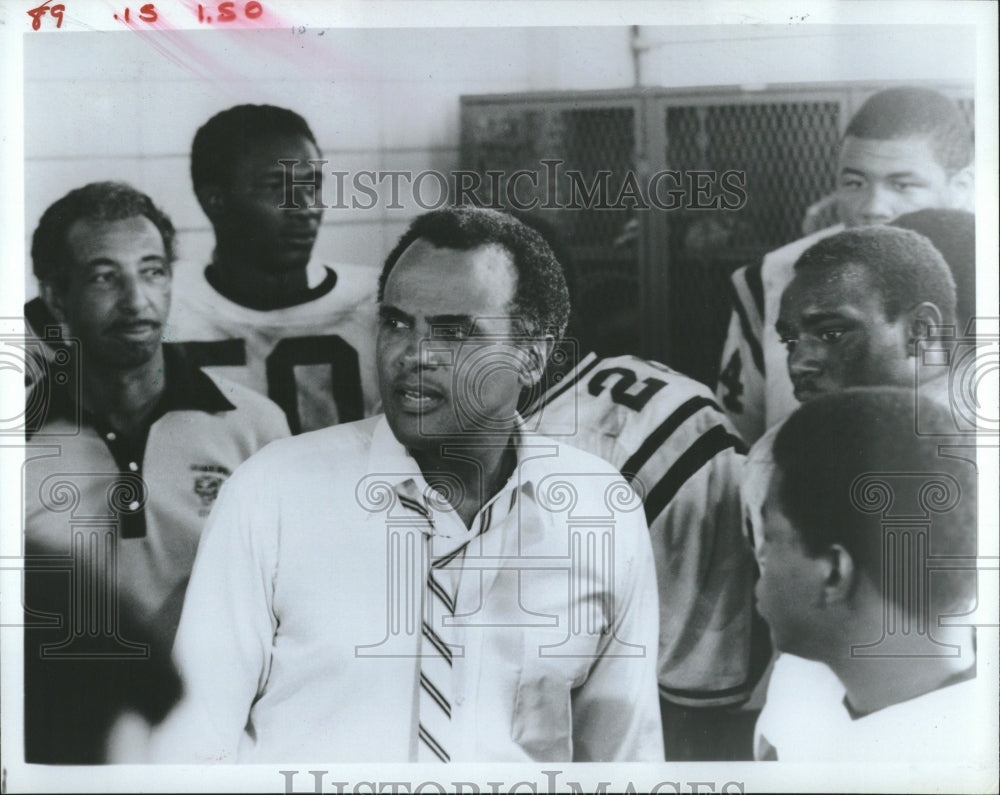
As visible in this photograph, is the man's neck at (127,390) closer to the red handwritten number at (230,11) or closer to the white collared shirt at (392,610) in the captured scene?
the white collared shirt at (392,610)

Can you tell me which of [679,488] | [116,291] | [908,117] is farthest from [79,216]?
[908,117]

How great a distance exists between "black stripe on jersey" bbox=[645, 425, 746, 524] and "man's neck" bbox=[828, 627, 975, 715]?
2.16 ft

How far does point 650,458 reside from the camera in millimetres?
3416

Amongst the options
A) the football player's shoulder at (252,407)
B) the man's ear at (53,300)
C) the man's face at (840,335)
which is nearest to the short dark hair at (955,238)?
the man's face at (840,335)

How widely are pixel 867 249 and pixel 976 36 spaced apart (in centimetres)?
65

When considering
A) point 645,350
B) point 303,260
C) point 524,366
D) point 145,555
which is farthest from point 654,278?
point 145,555

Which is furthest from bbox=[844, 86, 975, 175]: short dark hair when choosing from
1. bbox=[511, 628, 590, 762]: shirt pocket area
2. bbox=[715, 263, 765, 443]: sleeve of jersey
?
bbox=[511, 628, 590, 762]: shirt pocket area

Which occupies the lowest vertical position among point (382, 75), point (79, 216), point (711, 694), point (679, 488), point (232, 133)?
point (711, 694)

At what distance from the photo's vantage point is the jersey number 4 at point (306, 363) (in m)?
3.40

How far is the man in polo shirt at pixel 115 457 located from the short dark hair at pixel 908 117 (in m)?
1.81

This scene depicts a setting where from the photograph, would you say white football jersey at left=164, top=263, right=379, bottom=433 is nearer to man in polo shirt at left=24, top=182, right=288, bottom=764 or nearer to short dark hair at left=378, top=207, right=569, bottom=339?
man in polo shirt at left=24, top=182, right=288, bottom=764

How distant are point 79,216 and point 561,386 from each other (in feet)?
4.64

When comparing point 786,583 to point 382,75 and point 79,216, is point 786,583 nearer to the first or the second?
point 382,75

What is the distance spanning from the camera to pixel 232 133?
338 centimetres
